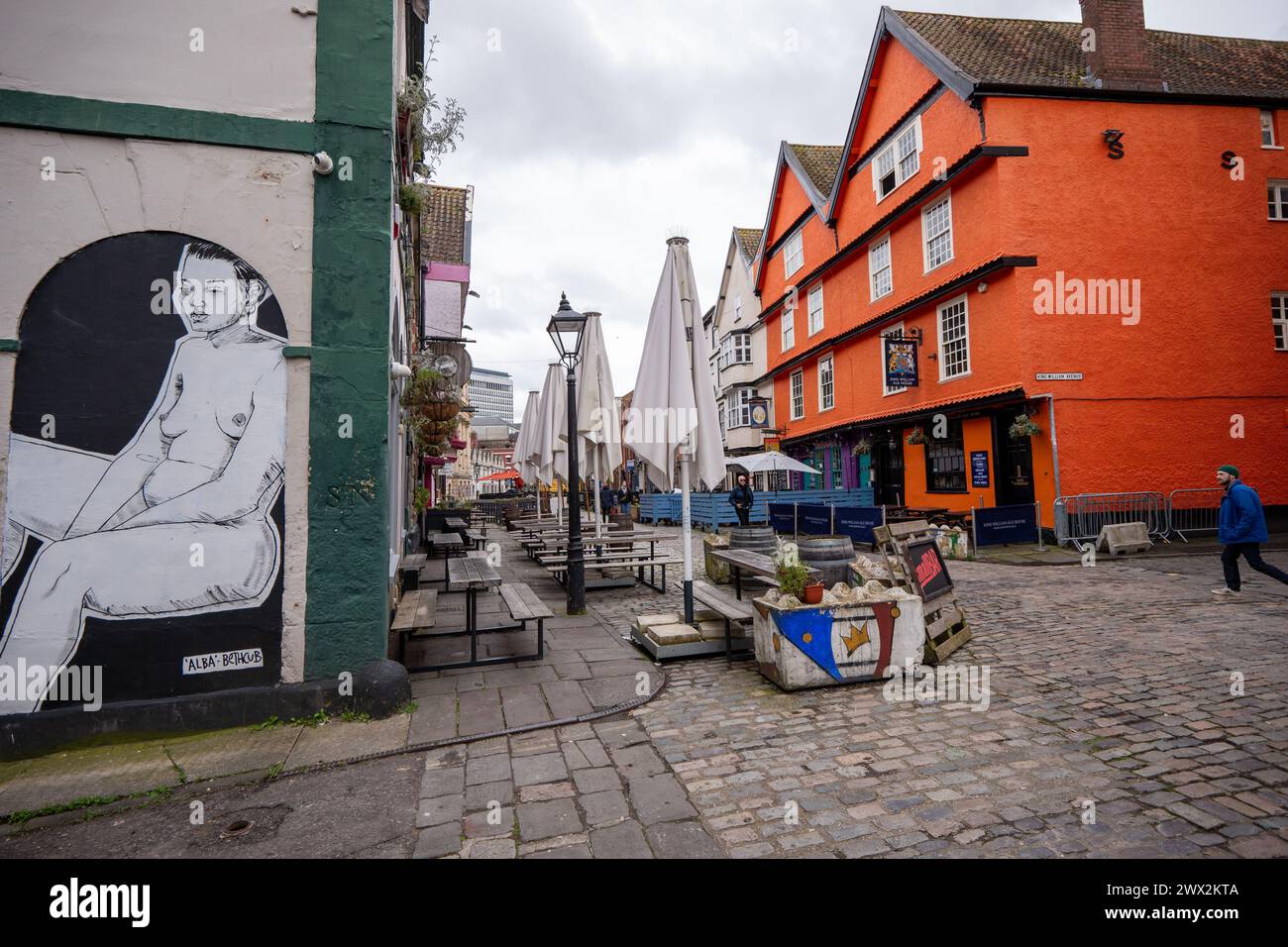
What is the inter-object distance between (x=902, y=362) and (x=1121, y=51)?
868 centimetres

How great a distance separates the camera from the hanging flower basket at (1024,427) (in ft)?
44.8

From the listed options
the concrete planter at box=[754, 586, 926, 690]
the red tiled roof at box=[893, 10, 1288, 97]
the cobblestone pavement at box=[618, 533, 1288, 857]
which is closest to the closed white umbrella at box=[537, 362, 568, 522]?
the cobblestone pavement at box=[618, 533, 1288, 857]

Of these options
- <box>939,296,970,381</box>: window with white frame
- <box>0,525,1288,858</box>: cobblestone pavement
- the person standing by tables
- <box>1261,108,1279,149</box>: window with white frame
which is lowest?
<box>0,525,1288,858</box>: cobblestone pavement

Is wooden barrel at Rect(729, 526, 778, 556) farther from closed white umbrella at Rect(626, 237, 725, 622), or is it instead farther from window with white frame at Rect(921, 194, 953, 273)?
window with white frame at Rect(921, 194, 953, 273)

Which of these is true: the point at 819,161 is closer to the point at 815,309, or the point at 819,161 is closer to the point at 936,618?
the point at 815,309

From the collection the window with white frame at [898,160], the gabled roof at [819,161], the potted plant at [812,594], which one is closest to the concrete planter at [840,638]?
the potted plant at [812,594]

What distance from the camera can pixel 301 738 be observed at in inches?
→ 157

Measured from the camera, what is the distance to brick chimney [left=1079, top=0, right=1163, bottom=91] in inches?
587

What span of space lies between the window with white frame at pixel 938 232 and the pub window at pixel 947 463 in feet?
14.9

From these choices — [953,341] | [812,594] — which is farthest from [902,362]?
[812,594]

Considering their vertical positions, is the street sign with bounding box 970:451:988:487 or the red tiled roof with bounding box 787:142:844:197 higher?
the red tiled roof with bounding box 787:142:844:197

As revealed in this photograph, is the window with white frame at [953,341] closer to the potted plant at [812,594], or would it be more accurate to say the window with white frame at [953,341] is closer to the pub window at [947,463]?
the pub window at [947,463]

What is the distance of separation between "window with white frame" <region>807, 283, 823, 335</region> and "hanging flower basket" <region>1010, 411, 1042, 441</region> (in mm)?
10962
